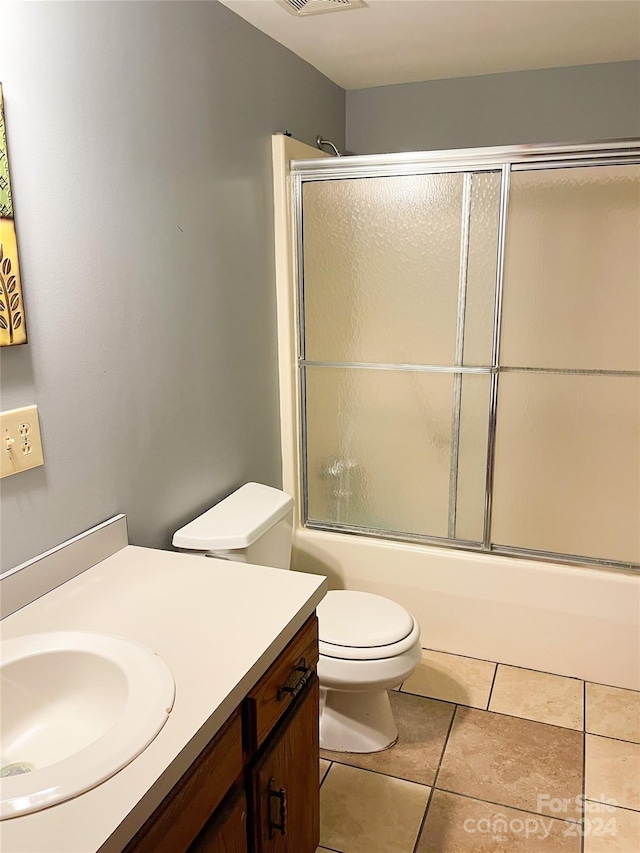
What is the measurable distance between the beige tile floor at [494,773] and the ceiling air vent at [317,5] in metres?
2.23

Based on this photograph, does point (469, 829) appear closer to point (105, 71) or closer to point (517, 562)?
point (517, 562)

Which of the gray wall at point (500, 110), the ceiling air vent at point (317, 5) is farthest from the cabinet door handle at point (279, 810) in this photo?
the gray wall at point (500, 110)

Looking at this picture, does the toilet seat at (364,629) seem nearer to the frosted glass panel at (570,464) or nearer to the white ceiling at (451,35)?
the frosted glass panel at (570,464)

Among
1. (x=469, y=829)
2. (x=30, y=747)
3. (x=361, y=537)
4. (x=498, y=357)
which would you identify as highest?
(x=498, y=357)

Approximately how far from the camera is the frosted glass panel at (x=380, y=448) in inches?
100

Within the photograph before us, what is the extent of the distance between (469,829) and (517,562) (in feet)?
3.07

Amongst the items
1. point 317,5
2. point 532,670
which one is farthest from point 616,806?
point 317,5

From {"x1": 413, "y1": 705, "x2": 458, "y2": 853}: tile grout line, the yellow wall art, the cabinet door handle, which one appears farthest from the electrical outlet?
{"x1": 413, "y1": 705, "x2": 458, "y2": 853}: tile grout line

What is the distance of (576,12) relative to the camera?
212 cm

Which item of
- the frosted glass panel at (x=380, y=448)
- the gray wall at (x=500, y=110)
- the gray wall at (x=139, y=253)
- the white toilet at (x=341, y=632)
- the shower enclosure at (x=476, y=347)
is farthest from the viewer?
the gray wall at (x=500, y=110)

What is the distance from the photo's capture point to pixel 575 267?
2.23 m

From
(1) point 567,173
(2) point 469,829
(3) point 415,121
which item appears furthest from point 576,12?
(2) point 469,829

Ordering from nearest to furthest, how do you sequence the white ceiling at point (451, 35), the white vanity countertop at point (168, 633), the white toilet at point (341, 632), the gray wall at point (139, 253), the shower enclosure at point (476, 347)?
the white vanity countertop at point (168, 633) < the gray wall at point (139, 253) < the white toilet at point (341, 632) < the white ceiling at point (451, 35) < the shower enclosure at point (476, 347)

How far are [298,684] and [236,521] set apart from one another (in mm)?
664
